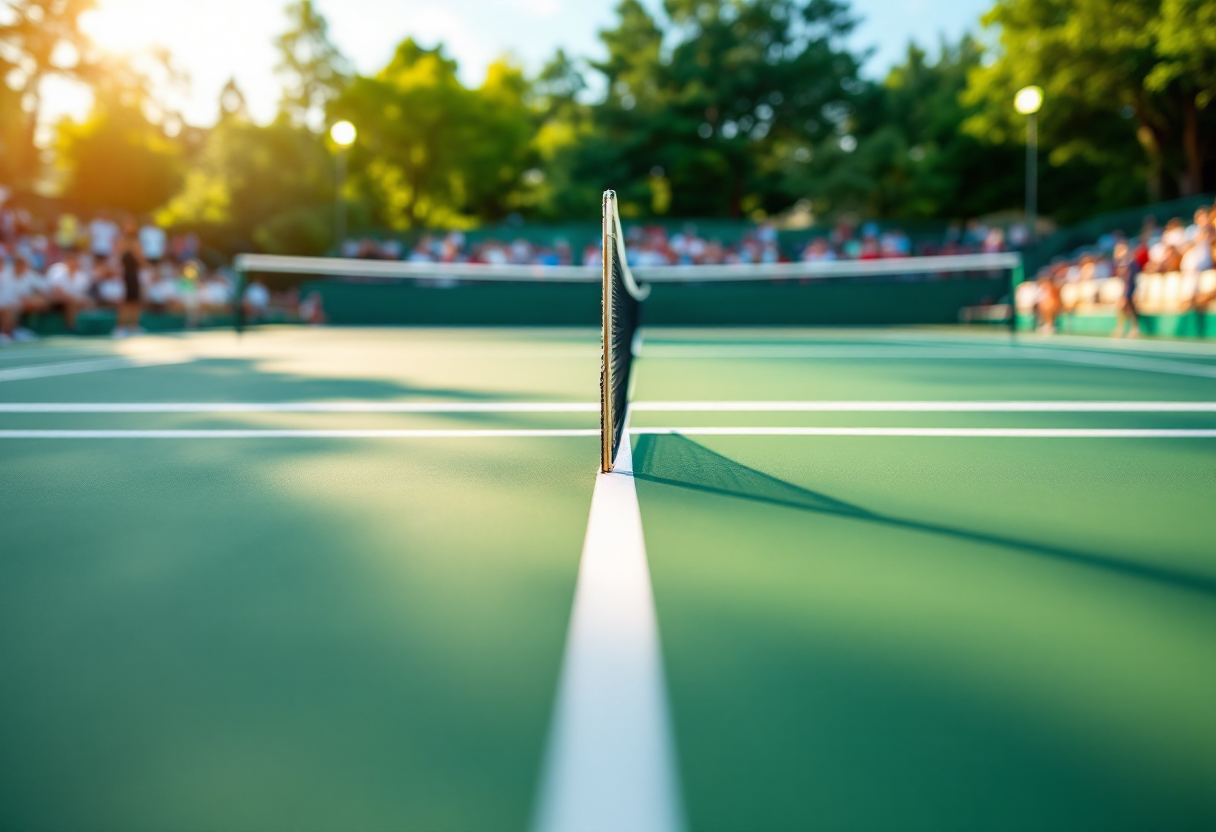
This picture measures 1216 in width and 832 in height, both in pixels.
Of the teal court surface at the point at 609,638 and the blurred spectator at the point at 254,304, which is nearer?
the teal court surface at the point at 609,638

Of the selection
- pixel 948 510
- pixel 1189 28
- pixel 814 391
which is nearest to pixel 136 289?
pixel 814 391

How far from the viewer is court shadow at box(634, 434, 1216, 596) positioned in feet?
6.01

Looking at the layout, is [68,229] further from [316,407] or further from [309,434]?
[309,434]

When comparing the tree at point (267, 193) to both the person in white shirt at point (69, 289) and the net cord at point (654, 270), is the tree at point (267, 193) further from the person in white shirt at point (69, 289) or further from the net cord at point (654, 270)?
the person in white shirt at point (69, 289)

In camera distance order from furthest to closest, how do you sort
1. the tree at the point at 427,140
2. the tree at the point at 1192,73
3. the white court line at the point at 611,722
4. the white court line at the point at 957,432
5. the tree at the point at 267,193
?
the tree at the point at 427,140, the tree at the point at 267,193, the tree at the point at 1192,73, the white court line at the point at 957,432, the white court line at the point at 611,722

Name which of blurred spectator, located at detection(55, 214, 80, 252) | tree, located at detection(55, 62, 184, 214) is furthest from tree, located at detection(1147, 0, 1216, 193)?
tree, located at detection(55, 62, 184, 214)

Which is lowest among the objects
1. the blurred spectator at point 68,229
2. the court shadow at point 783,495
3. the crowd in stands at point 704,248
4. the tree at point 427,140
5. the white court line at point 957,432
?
the court shadow at point 783,495

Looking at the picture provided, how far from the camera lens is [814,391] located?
228 inches

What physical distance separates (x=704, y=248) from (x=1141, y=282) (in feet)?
34.5

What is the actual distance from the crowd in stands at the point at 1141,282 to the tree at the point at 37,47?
35775 millimetres

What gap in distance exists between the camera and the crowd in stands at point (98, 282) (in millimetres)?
13680

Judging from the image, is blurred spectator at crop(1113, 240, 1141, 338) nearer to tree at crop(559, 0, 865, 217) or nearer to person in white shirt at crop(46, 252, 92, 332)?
person in white shirt at crop(46, 252, 92, 332)

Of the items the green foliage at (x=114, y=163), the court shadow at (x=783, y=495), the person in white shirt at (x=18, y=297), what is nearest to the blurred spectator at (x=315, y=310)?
the person in white shirt at (x=18, y=297)

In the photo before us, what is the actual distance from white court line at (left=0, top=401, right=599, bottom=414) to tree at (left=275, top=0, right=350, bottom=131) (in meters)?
54.9
